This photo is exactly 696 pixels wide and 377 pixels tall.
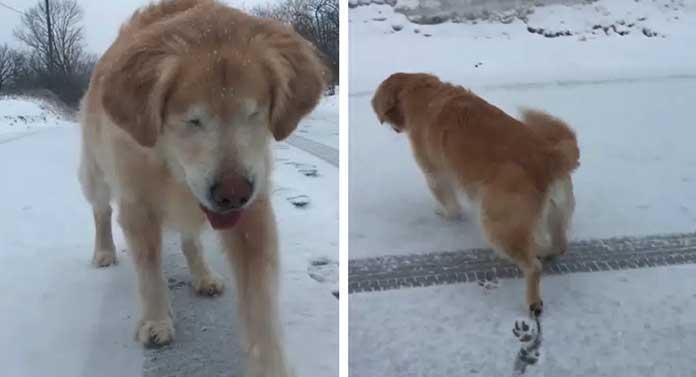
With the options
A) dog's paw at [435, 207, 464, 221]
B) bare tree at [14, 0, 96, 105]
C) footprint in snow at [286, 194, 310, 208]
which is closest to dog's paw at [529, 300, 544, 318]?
dog's paw at [435, 207, 464, 221]

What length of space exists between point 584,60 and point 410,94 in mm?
309

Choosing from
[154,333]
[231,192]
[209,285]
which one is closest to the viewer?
[231,192]

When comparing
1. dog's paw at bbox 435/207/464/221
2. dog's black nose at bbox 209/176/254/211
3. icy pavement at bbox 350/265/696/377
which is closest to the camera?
dog's black nose at bbox 209/176/254/211

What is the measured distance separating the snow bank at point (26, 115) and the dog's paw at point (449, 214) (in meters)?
0.59

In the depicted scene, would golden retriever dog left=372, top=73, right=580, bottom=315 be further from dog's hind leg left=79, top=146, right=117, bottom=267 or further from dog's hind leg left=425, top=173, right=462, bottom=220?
dog's hind leg left=79, top=146, right=117, bottom=267

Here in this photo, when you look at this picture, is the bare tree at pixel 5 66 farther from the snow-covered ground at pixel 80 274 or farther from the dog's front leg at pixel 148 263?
the dog's front leg at pixel 148 263

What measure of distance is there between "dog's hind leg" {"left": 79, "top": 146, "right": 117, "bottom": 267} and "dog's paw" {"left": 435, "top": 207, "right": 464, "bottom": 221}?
52 centimetres

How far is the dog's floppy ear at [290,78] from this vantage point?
80 centimetres

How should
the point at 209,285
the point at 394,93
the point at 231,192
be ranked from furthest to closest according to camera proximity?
1. the point at 394,93
2. the point at 209,285
3. the point at 231,192

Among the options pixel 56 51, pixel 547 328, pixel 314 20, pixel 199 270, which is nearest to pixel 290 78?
pixel 314 20

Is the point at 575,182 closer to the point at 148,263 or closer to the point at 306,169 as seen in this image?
the point at 306,169

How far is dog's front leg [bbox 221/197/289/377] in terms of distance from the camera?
2.87 feet

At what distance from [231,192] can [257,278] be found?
0.22m

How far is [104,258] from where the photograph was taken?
3.11ft
